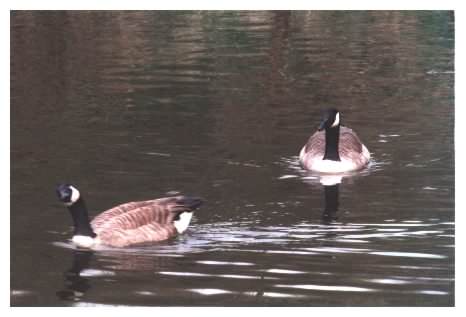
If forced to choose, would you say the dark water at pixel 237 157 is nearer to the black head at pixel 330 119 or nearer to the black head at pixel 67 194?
the black head at pixel 67 194

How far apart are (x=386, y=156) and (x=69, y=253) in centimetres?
779

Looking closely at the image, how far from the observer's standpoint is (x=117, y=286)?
16047 millimetres

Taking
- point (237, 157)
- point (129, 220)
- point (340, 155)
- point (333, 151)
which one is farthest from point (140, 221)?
point (340, 155)

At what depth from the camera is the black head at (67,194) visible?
17.8 metres

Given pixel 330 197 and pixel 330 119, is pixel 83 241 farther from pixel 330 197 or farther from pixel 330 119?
pixel 330 119

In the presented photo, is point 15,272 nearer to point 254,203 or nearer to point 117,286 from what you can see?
point 117,286

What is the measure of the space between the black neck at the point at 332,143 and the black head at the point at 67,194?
651 centimetres

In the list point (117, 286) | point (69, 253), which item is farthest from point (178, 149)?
point (117, 286)

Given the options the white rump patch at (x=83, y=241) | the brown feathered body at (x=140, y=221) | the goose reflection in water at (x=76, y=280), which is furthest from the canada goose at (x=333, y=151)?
the goose reflection in water at (x=76, y=280)

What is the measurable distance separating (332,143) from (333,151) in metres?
0.26

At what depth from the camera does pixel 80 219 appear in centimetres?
1802

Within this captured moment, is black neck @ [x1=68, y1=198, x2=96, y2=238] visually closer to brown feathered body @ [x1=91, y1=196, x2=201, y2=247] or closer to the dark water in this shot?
brown feathered body @ [x1=91, y1=196, x2=201, y2=247]

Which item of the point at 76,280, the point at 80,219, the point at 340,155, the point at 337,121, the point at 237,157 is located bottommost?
the point at 76,280

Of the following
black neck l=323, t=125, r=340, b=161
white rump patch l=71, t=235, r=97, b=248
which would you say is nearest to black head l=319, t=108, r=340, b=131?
black neck l=323, t=125, r=340, b=161
